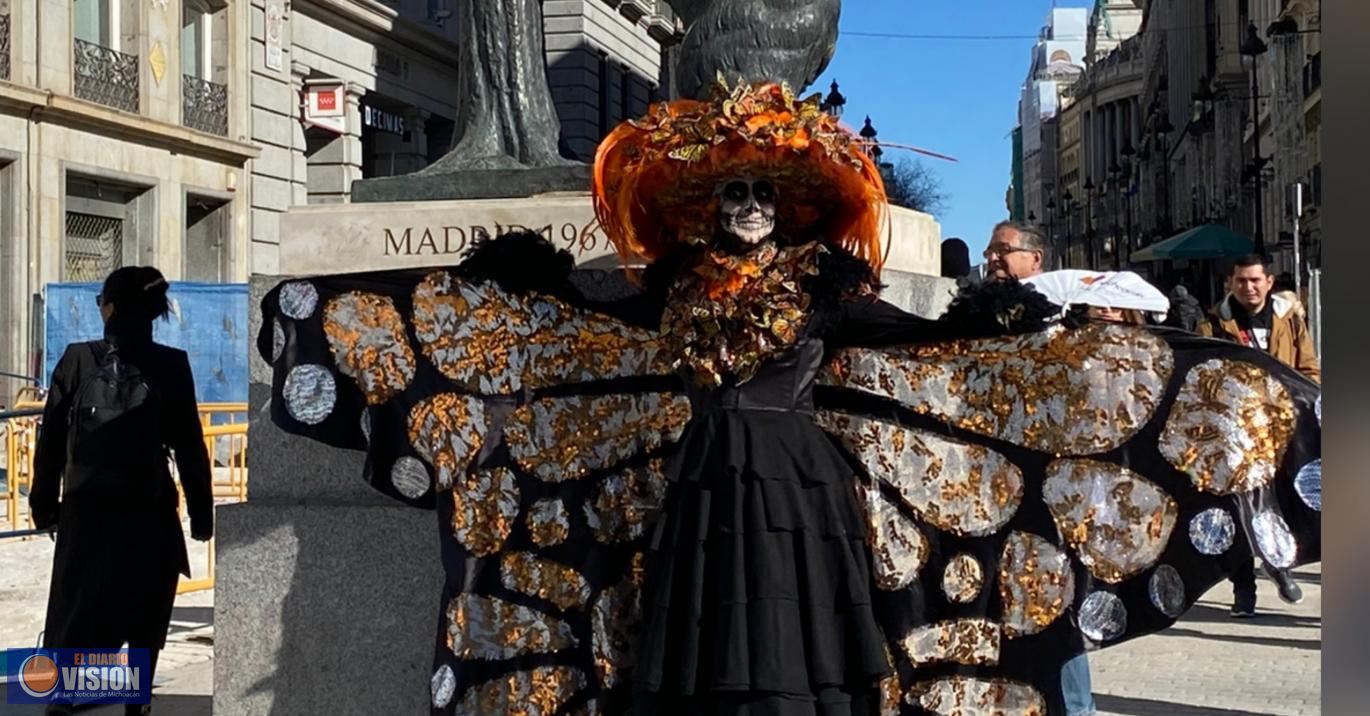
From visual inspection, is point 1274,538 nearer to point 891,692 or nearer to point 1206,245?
point 891,692

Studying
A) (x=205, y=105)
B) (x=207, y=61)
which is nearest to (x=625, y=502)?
(x=205, y=105)

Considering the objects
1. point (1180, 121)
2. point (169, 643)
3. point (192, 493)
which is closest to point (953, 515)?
point (192, 493)

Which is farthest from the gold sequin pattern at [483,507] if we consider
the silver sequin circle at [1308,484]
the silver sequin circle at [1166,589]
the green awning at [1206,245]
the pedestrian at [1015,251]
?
the green awning at [1206,245]

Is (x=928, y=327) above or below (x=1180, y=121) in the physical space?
below

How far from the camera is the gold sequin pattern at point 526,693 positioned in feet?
15.3

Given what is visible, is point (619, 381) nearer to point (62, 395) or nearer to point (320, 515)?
point (320, 515)

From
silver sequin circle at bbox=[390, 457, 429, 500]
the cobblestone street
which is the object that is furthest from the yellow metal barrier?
silver sequin circle at bbox=[390, 457, 429, 500]

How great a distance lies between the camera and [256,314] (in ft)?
17.4

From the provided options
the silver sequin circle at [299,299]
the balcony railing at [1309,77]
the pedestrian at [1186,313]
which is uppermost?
the balcony railing at [1309,77]

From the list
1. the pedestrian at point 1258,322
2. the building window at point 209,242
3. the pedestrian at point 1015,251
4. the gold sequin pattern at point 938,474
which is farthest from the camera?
the building window at point 209,242

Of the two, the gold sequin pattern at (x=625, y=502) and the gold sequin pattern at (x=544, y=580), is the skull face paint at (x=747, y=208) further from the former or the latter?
the gold sequin pattern at (x=544, y=580)

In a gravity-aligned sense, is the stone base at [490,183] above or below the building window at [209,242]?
below

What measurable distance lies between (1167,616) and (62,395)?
162 inches

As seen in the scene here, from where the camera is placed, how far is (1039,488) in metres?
4.48
